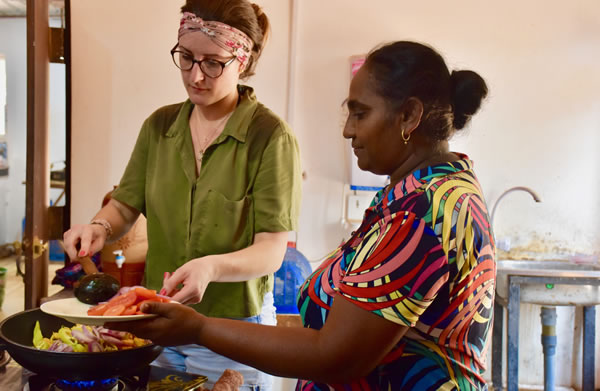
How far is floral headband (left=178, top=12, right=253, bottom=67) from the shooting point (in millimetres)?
1413

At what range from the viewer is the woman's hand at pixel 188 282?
114 centimetres

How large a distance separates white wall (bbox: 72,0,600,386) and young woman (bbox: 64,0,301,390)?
150 cm

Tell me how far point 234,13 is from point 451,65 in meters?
1.78

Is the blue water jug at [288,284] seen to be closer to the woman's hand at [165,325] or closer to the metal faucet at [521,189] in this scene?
the metal faucet at [521,189]

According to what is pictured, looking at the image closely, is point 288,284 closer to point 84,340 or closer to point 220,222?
point 220,222

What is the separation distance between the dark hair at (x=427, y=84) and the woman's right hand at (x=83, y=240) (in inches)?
33.8

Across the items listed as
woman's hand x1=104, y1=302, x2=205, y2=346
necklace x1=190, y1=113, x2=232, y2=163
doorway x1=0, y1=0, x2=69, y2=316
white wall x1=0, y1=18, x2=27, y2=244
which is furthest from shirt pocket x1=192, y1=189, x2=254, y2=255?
white wall x1=0, y1=18, x2=27, y2=244

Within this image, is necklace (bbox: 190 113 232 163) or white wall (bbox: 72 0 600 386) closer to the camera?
necklace (bbox: 190 113 232 163)

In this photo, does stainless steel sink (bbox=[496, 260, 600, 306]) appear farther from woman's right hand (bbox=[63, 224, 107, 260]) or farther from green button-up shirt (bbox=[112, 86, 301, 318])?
woman's right hand (bbox=[63, 224, 107, 260])

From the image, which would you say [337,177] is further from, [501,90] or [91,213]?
[91,213]

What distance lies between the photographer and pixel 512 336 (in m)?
2.77

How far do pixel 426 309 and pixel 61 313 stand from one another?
64 centimetres

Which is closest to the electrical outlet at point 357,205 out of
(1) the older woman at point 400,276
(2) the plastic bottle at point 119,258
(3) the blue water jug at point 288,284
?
(3) the blue water jug at point 288,284

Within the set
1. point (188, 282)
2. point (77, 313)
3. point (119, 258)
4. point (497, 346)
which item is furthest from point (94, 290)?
point (497, 346)
